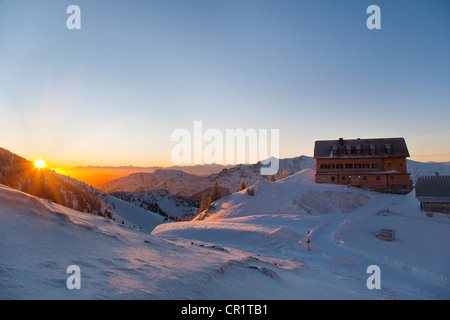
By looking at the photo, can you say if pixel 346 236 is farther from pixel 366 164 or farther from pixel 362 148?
pixel 362 148

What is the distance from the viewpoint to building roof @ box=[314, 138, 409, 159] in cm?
5069

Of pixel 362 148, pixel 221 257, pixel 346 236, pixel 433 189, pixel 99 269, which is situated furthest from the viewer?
pixel 362 148

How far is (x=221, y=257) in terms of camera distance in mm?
13578

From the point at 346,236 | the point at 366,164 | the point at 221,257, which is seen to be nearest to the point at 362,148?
the point at 366,164

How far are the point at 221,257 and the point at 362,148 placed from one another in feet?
159

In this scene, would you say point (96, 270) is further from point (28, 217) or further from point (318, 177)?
point (318, 177)

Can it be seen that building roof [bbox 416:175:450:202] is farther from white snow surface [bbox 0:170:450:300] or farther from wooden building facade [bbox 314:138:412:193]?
wooden building facade [bbox 314:138:412:193]

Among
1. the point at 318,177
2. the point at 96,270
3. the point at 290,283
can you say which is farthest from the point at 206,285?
the point at 318,177

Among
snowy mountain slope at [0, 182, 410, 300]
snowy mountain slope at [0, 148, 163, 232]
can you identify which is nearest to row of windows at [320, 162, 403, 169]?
snowy mountain slope at [0, 182, 410, 300]

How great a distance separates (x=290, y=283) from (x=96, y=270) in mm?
7262

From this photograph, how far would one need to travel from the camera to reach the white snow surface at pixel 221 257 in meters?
6.72

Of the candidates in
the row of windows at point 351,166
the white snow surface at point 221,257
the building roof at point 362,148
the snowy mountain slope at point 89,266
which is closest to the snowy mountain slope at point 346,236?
the white snow surface at point 221,257

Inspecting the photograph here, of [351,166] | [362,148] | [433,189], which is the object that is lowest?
[433,189]
